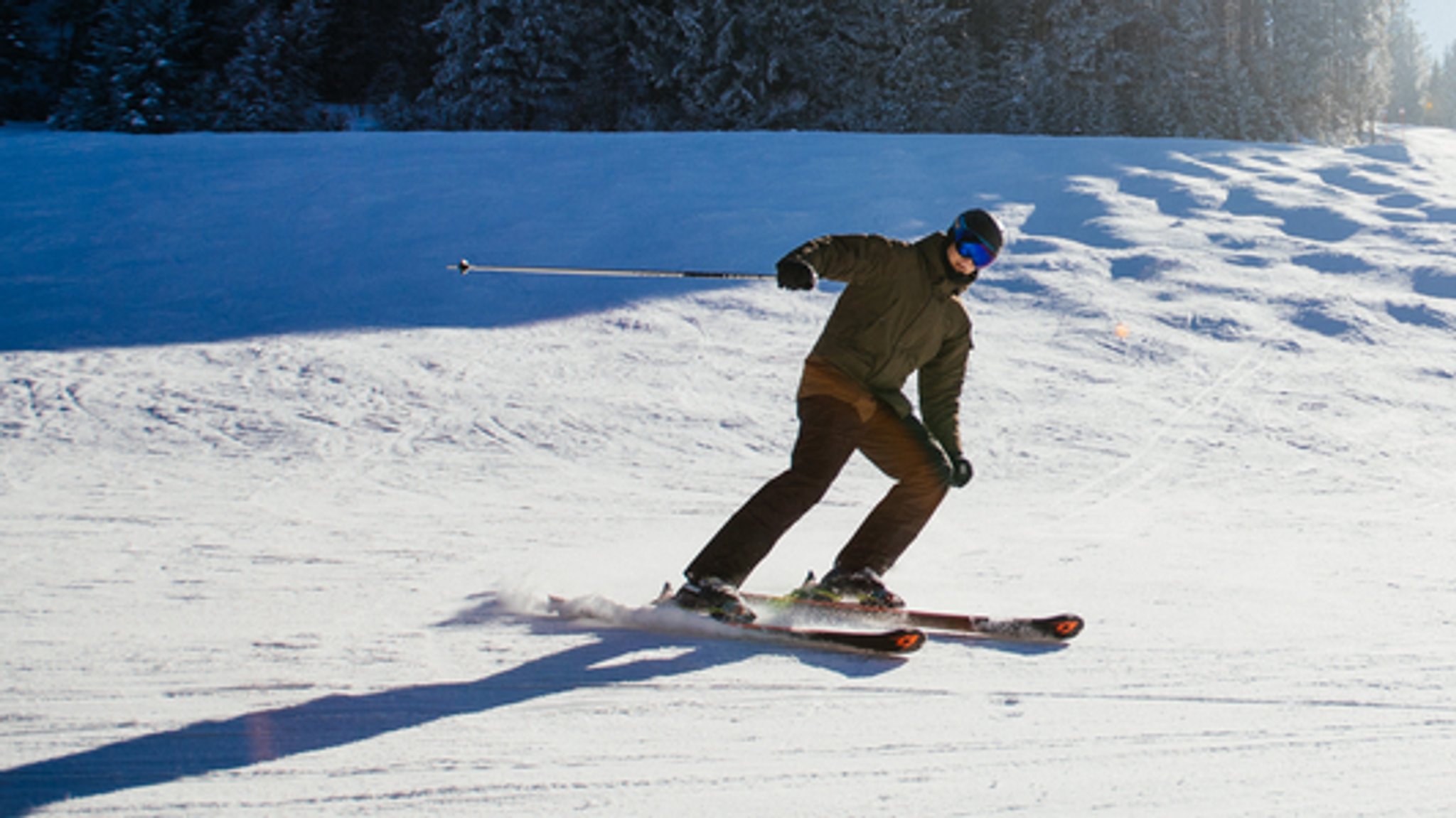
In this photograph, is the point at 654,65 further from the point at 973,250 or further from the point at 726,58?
the point at 973,250

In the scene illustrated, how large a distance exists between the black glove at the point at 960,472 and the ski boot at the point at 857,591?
425 millimetres

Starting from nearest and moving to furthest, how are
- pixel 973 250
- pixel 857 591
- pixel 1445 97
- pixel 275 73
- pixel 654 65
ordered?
1. pixel 973 250
2. pixel 857 591
3. pixel 654 65
4. pixel 275 73
5. pixel 1445 97

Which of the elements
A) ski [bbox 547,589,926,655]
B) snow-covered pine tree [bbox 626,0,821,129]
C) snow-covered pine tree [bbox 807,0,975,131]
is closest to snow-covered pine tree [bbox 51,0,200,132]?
snow-covered pine tree [bbox 626,0,821,129]

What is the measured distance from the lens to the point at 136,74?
24.2 meters

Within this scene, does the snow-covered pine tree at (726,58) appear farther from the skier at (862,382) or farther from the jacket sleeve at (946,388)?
the skier at (862,382)

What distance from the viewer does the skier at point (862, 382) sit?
3.43m

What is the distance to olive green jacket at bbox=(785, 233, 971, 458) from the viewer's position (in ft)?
11.3

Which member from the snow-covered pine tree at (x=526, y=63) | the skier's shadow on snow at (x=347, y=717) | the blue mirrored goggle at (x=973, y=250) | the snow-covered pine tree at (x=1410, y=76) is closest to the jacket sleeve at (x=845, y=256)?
the blue mirrored goggle at (x=973, y=250)

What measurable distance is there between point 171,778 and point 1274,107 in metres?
31.1

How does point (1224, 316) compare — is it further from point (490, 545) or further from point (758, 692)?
point (758, 692)

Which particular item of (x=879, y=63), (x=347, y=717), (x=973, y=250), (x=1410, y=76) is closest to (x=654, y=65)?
(x=879, y=63)

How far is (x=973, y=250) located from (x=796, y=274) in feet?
1.85

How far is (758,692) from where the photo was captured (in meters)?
2.99

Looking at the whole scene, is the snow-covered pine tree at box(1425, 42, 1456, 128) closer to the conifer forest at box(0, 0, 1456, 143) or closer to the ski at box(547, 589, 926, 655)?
the conifer forest at box(0, 0, 1456, 143)
